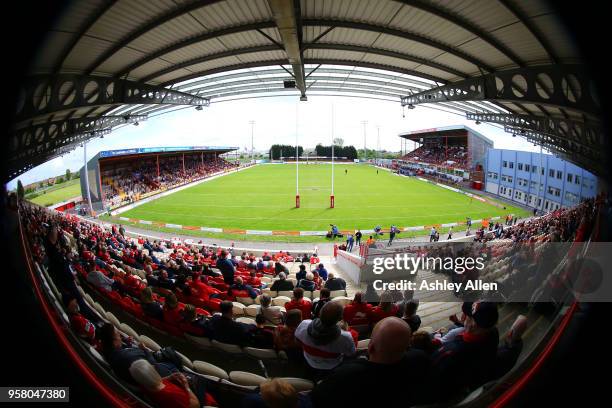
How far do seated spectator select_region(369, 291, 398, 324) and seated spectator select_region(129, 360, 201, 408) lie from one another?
1.52 metres

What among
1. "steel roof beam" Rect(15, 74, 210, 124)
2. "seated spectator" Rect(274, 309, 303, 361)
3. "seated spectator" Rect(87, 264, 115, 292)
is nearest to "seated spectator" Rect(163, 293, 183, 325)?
"seated spectator" Rect(87, 264, 115, 292)

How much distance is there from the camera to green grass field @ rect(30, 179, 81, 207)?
1.54 metres

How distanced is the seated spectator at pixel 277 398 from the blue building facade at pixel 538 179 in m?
1.61

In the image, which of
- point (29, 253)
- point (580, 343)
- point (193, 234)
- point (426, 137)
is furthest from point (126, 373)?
point (426, 137)

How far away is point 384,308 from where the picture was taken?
2.27 metres

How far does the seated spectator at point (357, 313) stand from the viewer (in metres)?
2.25

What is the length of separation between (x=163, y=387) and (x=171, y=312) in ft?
2.33

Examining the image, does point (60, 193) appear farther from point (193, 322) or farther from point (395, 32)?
point (395, 32)

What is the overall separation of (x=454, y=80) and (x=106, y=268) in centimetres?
964

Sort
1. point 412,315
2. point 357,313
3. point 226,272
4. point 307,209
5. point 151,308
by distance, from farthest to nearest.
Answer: point 307,209 → point 226,272 → point 357,313 → point 412,315 → point 151,308

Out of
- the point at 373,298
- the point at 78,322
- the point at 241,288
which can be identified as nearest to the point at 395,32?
the point at 373,298

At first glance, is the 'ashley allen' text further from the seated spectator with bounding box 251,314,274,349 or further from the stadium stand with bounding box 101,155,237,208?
the stadium stand with bounding box 101,155,237,208

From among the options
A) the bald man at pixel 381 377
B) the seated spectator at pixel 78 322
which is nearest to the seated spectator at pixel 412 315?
the bald man at pixel 381 377

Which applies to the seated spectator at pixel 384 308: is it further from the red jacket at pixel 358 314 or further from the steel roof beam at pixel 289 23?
the steel roof beam at pixel 289 23
